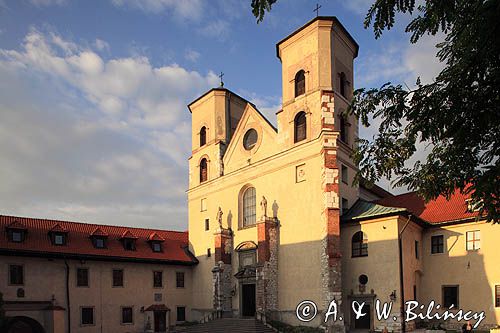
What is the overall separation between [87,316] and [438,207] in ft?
83.5

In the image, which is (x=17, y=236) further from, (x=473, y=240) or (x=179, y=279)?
(x=473, y=240)

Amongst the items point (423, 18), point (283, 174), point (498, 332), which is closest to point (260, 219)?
point (283, 174)


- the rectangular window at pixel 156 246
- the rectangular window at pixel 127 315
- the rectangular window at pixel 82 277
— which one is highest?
the rectangular window at pixel 156 246

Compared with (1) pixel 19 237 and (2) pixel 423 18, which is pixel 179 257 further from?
(2) pixel 423 18

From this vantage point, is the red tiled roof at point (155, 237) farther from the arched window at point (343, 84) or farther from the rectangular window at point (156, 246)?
the arched window at point (343, 84)

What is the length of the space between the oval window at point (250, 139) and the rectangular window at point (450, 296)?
1657 centimetres

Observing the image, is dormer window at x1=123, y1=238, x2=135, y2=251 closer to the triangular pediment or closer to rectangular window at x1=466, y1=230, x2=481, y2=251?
the triangular pediment

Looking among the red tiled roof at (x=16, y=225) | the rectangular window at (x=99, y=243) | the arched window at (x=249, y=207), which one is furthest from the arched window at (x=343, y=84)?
the red tiled roof at (x=16, y=225)

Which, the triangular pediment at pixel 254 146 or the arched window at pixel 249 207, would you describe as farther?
the arched window at pixel 249 207

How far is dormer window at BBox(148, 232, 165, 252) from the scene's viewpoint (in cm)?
3694

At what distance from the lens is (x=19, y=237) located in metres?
30.8

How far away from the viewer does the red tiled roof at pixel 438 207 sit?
2812cm

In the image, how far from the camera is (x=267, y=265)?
30.3 m

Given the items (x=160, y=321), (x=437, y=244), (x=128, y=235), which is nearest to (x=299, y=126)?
(x=437, y=244)
